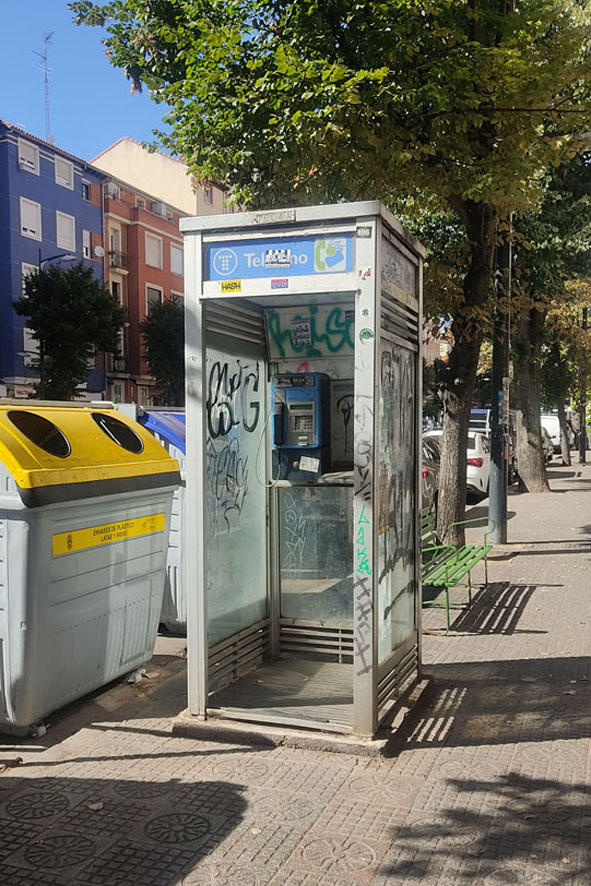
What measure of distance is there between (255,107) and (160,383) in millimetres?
34794

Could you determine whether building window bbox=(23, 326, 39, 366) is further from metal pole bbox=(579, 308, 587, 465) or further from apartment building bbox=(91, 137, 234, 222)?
metal pole bbox=(579, 308, 587, 465)

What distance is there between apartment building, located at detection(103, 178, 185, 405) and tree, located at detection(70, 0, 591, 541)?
33.9m

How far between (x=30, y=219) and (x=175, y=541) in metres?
33.2

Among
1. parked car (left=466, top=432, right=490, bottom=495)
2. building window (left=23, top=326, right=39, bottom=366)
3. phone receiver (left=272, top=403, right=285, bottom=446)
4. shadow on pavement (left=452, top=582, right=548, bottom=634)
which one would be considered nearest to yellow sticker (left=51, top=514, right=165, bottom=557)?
phone receiver (left=272, top=403, right=285, bottom=446)

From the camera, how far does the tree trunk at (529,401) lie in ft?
56.3

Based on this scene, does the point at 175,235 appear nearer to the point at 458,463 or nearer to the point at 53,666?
the point at 458,463

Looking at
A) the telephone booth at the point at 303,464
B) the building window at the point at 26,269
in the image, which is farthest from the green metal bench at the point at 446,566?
the building window at the point at 26,269

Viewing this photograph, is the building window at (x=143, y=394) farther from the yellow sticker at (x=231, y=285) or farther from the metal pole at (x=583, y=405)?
the yellow sticker at (x=231, y=285)

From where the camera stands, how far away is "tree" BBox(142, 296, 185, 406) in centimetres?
4081

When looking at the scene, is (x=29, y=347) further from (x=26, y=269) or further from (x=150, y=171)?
(x=150, y=171)

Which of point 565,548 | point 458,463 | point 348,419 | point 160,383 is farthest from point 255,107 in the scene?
point 160,383

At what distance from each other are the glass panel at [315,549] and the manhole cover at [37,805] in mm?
2376

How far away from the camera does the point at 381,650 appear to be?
4676 millimetres

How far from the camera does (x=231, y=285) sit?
→ 4.50 m
